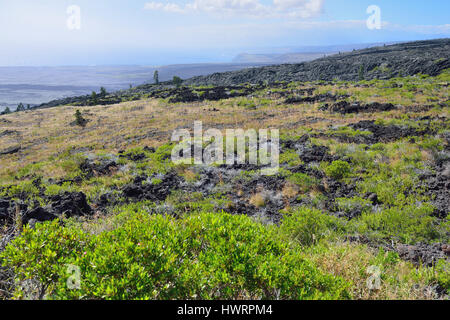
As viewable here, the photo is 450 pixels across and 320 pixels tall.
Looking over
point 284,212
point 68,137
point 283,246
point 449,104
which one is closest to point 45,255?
point 283,246

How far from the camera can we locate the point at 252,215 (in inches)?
328

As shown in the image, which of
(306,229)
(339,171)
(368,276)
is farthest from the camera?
(339,171)

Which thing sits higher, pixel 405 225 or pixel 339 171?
pixel 339 171

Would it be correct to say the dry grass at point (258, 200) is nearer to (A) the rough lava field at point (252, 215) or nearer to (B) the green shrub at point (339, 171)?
(A) the rough lava field at point (252, 215)

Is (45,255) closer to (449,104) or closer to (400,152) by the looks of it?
(400,152)

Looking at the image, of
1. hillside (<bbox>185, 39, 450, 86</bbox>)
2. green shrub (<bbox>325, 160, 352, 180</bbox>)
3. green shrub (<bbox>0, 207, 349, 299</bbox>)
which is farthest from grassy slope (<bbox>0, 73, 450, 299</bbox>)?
hillside (<bbox>185, 39, 450, 86</bbox>)

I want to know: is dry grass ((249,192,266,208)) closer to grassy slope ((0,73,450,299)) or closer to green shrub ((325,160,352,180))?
grassy slope ((0,73,450,299))

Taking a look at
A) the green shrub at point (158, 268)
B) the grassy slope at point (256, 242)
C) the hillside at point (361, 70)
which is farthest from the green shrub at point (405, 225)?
the hillside at point (361, 70)

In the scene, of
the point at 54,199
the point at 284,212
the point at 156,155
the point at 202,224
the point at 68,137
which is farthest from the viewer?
the point at 68,137

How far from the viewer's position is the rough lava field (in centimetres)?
332

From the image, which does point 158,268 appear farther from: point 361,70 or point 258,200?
point 361,70

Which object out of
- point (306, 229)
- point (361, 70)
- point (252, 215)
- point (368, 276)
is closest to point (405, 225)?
point (306, 229)

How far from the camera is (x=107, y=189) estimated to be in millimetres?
11047

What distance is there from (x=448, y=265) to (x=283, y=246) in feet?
11.1
